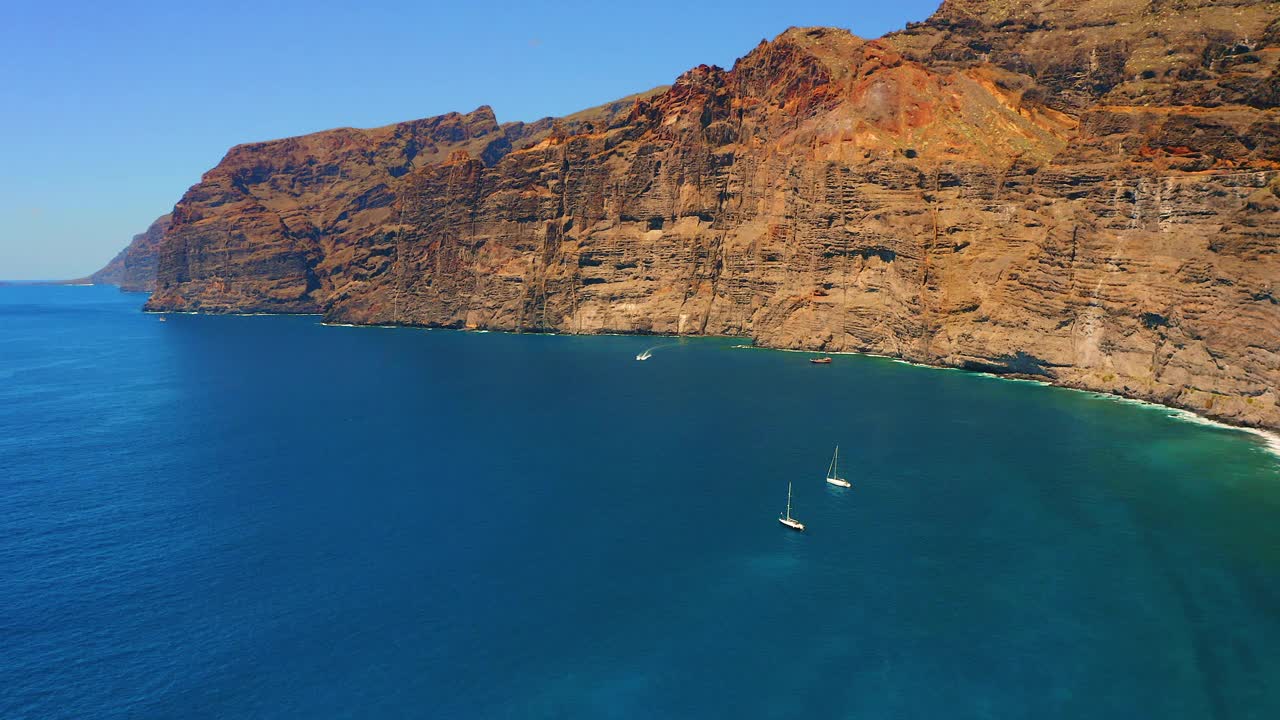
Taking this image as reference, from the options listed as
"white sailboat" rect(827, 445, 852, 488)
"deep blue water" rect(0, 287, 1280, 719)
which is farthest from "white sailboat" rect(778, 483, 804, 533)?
"white sailboat" rect(827, 445, 852, 488)

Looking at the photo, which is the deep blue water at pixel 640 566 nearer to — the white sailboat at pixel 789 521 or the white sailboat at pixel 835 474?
the white sailboat at pixel 789 521

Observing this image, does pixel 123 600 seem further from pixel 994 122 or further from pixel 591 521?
pixel 994 122

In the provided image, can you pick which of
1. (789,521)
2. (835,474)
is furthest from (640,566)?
(835,474)

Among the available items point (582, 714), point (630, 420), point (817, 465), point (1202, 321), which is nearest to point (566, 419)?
point (630, 420)

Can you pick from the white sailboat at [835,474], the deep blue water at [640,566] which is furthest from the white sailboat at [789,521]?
the white sailboat at [835,474]

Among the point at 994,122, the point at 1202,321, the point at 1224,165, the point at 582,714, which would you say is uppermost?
the point at 994,122

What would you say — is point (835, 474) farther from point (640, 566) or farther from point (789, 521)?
point (640, 566)
